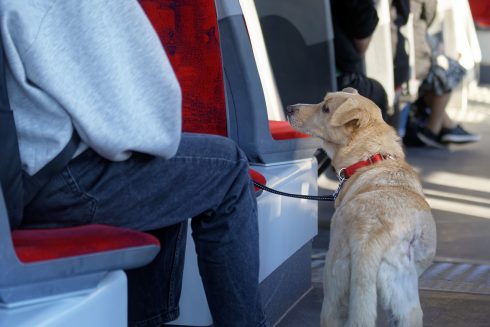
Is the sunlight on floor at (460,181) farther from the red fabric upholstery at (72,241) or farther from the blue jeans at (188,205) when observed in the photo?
the red fabric upholstery at (72,241)

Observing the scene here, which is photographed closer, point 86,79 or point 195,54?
point 86,79

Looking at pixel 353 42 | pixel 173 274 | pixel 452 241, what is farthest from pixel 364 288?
pixel 353 42

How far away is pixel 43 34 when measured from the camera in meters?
1.45

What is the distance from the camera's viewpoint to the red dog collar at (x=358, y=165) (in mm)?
2824

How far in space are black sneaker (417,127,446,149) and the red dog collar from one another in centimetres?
401

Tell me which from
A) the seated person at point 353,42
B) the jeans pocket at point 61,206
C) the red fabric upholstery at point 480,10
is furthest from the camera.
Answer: the red fabric upholstery at point 480,10

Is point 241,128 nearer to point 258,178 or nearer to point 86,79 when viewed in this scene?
point 258,178

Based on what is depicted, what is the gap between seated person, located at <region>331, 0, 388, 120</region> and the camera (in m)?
4.34

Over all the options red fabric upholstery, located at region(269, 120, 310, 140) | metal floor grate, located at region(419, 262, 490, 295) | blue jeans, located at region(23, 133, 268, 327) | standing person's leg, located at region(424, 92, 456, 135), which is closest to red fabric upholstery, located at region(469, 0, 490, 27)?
standing person's leg, located at region(424, 92, 456, 135)

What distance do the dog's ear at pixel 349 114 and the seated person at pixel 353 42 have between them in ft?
4.78

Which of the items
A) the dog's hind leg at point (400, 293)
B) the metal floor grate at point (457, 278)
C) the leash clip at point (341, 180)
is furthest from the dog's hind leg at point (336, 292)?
the metal floor grate at point (457, 278)

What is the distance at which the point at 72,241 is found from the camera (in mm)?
1521

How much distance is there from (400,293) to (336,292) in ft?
0.64

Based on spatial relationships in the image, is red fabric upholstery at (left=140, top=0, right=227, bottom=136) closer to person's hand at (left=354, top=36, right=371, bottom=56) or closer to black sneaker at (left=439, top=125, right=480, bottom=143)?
person's hand at (left=354, top=36, right=371, bottom=56)
